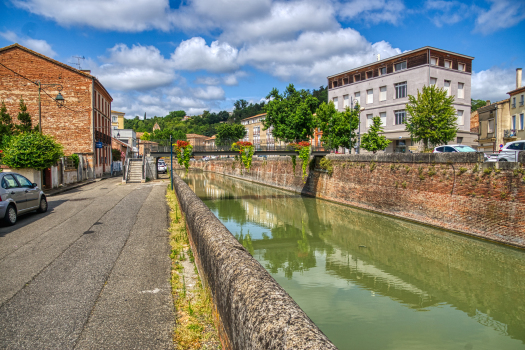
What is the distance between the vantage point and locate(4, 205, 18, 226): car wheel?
9562 millimetres

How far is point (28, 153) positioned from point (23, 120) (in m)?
13.5

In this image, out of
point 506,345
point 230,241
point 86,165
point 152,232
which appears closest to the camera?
point 230,241

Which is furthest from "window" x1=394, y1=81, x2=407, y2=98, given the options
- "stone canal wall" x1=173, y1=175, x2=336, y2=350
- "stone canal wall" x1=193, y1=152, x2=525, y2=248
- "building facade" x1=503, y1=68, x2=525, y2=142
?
"stone canal wall" x1=173, y1=175, x2=336, y2=350

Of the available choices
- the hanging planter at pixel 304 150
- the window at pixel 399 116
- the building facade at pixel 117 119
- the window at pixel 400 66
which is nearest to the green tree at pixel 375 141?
the window at pixel 399 116

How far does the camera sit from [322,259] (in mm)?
11031

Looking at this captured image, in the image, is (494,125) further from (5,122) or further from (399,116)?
(5,122)

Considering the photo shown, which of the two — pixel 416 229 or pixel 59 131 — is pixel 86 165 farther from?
pixel 416 229

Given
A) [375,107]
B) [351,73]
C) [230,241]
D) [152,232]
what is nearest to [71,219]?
[152,232]

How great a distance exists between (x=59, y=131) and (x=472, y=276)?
1266 inches

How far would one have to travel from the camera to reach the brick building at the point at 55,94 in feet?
94.6

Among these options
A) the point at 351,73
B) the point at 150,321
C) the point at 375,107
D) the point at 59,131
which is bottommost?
the point at 150,321

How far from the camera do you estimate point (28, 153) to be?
17.9 m

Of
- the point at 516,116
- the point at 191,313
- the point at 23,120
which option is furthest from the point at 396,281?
the point at 516,116

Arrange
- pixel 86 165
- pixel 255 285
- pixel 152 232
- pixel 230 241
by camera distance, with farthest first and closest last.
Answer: pixel 86 165
pixel 152 232
pixel 230 241
pixel 255 285
